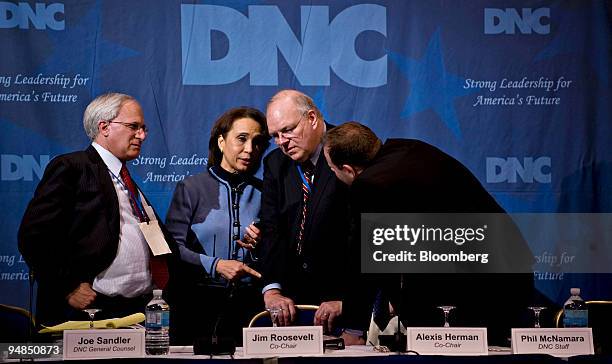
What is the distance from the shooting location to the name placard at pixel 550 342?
296 centimetres

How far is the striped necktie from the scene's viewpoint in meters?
4.24

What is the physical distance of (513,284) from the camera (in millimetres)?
4141

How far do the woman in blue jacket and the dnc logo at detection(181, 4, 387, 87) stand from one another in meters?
0.26

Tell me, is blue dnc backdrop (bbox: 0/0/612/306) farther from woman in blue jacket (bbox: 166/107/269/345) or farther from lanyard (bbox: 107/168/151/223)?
lanyard (bbox: 107/168/151/223)

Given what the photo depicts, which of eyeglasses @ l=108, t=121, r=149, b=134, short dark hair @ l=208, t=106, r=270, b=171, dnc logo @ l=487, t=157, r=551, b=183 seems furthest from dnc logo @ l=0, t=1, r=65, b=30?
dnc logo @ l=487, t=157, r=551, b=183

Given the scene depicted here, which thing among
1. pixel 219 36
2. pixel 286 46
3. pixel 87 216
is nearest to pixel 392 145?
pixel 286 46

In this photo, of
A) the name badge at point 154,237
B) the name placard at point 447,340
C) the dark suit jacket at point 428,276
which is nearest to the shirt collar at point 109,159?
the name badge at point 154,237

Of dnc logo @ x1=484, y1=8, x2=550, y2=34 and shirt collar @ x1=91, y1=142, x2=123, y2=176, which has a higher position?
dnc logo @ x1=484, y1=8, x2=550, y2=34

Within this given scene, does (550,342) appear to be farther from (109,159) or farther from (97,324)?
(109,159)

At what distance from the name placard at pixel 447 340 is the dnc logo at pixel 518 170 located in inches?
62.1

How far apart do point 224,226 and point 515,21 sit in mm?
1968

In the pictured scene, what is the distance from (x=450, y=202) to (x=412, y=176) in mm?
407

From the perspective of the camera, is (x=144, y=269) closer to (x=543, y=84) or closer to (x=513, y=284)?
(x=513, y=284)

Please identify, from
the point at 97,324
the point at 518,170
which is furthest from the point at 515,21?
the point at 97,324
